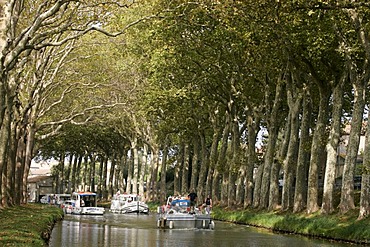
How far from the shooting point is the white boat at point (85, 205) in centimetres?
6294

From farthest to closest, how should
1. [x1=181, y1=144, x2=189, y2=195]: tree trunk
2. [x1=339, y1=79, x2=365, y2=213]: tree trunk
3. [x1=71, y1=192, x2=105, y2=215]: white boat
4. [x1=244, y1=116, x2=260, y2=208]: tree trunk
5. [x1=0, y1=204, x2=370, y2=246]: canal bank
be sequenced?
[x1=181, y1=144, x2=189, y2=195]: tree trunk → [x1=71, y1=192, x2=105, y2=215]: white boat → [x1=244, y1=116, x2=260, y2=208]: tree trunk → [x1=339, y1=79, x2=365, y2=213]: tree trunk → [x1=0, y1=204, x2=370, y2=246]: canal bank

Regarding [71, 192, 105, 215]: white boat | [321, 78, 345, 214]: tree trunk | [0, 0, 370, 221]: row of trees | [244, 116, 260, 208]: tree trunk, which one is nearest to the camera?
Result: [0, 0, 370, 221]: row of trees

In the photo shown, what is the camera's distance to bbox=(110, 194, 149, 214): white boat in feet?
230

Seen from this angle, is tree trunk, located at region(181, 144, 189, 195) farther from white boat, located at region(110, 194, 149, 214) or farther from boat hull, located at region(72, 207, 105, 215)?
boat hull, located at region(72, 207, 105, 215)

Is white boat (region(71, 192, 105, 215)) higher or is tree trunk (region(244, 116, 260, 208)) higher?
tree trunk (region(244, 116, 260, 208))

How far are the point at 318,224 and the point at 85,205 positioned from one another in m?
37.9

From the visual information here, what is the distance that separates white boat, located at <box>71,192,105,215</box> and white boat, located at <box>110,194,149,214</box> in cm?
381

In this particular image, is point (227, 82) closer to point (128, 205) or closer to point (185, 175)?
point (185, 175)

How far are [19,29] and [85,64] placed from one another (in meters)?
16.1

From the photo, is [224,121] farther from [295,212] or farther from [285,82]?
[295,212]

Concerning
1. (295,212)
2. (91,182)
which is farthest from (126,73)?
(91,182)

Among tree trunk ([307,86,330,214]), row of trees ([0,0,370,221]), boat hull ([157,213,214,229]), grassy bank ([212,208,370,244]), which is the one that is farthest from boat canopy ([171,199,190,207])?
tree trunk ([307,86,330,214])

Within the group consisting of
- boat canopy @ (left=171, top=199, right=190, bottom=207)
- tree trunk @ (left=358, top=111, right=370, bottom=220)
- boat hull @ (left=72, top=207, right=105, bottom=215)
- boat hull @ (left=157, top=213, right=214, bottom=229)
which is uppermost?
tree trunk @ (left=358, top=111, right=370, bottom=220)

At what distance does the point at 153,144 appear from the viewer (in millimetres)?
76625
